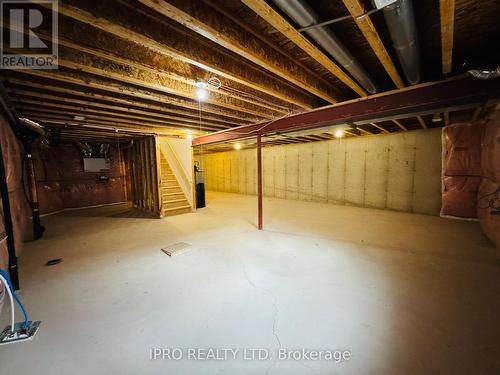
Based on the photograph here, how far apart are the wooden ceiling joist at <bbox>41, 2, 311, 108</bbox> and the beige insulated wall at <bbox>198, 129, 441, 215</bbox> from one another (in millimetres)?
4409

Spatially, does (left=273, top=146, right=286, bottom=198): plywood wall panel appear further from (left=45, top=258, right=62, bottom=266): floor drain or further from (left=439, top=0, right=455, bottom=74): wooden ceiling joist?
(left=45, top=258, right=62, bottom=266): floor drain

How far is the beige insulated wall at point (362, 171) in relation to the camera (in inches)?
193

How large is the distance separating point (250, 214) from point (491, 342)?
14.4 ft

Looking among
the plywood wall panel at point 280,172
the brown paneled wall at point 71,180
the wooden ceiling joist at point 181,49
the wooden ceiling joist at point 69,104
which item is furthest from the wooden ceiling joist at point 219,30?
the brown paneled wall at point 71,180

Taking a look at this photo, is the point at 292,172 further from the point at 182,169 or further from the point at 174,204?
the point at 174,204

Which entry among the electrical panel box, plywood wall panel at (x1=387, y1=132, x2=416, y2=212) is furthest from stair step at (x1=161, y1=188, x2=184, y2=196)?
plywood wall panel at (x1=387, y1=132, x2=416, y2=212)

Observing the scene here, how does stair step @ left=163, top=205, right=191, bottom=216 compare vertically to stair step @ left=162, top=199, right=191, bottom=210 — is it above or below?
below

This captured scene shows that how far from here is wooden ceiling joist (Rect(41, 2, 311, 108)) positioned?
4.23 feet

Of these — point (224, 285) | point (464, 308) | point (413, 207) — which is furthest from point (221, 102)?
point (413, 207)

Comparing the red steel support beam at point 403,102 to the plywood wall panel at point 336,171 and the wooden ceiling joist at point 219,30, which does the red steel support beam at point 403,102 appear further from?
the plywood wall panel at point 336,171

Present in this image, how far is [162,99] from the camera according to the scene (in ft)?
9.10

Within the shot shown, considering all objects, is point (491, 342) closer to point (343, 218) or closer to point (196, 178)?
point (343, 218)

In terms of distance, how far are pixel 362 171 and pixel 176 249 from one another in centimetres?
569

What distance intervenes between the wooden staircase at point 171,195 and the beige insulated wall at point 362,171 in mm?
3779
